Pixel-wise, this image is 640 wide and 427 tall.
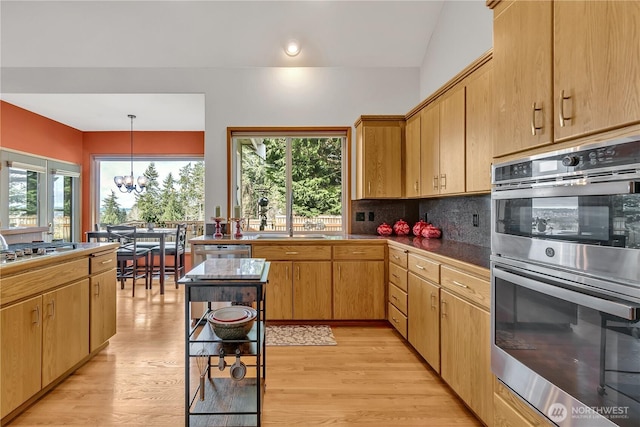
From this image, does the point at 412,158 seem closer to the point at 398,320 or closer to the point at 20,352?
the point at 398,320

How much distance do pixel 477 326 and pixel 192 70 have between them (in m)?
3.99

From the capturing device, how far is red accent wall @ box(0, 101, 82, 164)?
15.0 feet

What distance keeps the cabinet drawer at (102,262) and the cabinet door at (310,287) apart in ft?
5.42

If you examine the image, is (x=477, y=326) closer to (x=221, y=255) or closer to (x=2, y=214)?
(x=221, y=255)

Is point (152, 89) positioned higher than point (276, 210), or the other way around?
point (152, 89)

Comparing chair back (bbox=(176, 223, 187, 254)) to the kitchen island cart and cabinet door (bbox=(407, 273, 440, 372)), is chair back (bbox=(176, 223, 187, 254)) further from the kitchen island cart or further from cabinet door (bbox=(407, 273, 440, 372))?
cabinet door (bbox=(407, 273, 440, 372))

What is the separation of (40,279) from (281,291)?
1966 mm

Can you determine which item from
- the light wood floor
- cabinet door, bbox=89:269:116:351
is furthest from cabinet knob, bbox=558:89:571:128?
cabinet door, bbox=89:269:116:351

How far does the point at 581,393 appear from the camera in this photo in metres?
1.09

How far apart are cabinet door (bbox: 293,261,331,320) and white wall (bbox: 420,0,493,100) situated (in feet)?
7.61

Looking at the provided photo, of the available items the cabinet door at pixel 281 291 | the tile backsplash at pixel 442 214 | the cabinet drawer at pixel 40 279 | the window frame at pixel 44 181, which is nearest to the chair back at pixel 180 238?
the window frame at pixel 44 181

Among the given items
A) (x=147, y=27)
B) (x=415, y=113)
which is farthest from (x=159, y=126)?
(x=415, y=113)

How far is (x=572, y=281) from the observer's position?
43.0 inches

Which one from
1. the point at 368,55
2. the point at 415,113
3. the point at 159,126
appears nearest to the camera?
the point at 415,113
